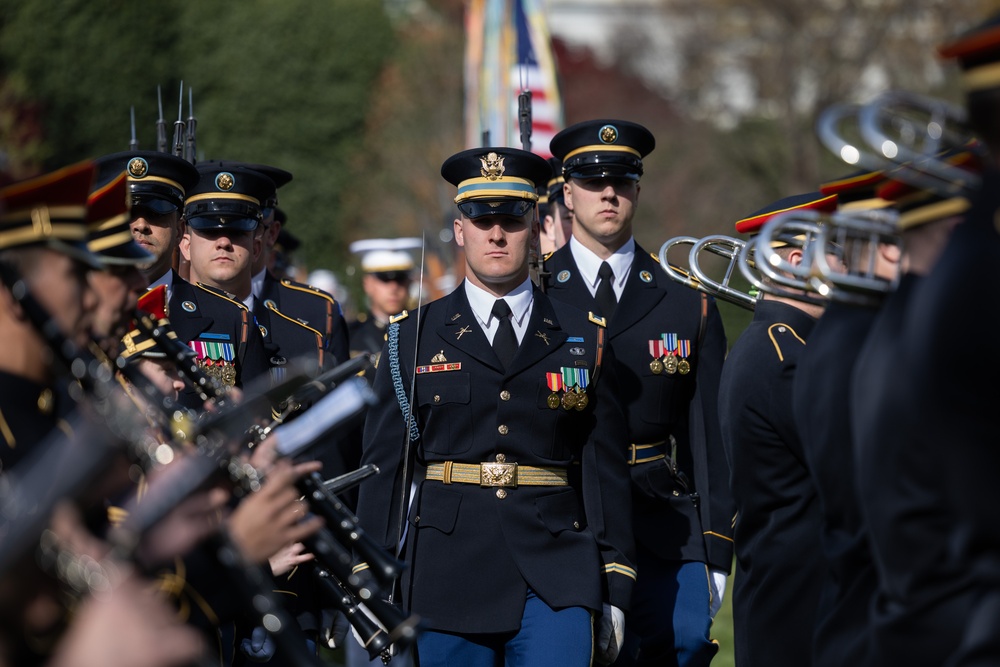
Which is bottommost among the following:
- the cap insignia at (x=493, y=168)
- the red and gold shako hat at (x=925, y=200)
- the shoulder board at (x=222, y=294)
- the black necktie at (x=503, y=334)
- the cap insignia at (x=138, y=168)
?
the black necktie at (x=503, y=334)

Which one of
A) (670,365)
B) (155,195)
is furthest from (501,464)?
(155,195)

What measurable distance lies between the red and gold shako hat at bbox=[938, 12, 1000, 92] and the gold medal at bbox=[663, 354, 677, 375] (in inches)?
160

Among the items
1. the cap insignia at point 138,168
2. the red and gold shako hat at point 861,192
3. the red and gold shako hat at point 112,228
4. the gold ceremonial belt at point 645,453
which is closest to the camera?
the red and gold shako hat at point 112,228

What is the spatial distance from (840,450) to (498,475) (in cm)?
227

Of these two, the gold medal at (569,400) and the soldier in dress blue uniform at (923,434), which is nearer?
the soldier in dress blue uniform at (923,434)

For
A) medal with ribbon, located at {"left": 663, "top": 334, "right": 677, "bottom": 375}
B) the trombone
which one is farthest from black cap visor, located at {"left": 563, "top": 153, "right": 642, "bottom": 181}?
medal with ribbon, located at {"left": 663, "top": 334, "right": 677, "bottom": 375}

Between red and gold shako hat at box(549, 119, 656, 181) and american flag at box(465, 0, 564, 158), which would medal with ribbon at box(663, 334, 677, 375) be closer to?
red and gold shako hat at box(549, 119, 656, 181)

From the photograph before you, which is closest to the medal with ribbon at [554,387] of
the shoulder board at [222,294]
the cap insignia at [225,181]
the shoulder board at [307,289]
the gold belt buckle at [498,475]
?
the gold belt buckle at [498,475]

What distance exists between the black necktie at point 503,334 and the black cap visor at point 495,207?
1.15 feet

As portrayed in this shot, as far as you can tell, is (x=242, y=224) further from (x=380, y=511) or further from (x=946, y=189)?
(x=946, y=189)

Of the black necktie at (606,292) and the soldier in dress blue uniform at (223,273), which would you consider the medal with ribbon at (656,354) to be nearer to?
the black necktie at (606,292)

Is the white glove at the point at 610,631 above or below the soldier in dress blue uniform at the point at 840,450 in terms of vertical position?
below

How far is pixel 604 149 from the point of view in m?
7.81

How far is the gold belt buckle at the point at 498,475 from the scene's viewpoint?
20.4ft
